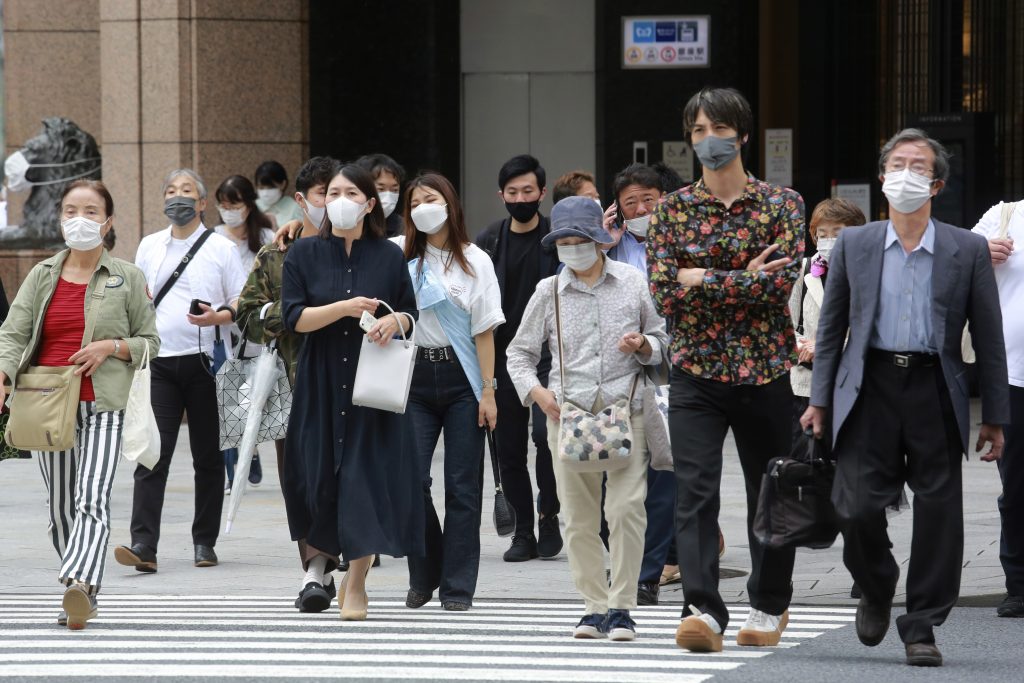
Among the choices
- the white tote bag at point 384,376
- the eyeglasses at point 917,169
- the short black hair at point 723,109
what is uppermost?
the short black hair at point 723,109

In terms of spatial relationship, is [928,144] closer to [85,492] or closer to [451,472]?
[451,472]

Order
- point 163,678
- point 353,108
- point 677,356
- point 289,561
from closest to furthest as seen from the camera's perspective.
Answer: point 163,678, point 677,356, point 289,561, point 353,108

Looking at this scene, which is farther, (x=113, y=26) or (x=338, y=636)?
(x=113, y=26)

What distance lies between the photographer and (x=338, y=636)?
7914 millimetres

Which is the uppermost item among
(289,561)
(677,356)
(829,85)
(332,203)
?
(829,85)

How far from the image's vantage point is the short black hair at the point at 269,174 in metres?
14.3

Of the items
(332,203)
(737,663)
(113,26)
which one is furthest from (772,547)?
(113,26)

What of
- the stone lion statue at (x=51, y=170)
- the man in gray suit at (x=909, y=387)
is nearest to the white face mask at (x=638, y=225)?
the man in gray suit at (x=909, y=387)

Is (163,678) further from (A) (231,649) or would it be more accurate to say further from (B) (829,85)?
(B) (829,85)

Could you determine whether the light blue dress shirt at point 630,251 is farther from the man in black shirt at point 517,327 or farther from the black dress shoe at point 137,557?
the black dress shoe at point 137,557

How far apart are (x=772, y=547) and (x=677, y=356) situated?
779 mm

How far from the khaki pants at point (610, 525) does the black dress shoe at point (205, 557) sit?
304 centimetres

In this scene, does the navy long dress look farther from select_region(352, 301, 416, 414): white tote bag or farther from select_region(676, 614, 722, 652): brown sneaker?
select_region(676, 614, 722, 652): brown sneaker

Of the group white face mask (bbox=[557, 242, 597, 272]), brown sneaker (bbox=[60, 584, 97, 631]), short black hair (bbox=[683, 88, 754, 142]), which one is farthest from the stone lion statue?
short black hair (bbox=[683, 88, 754, 142])
